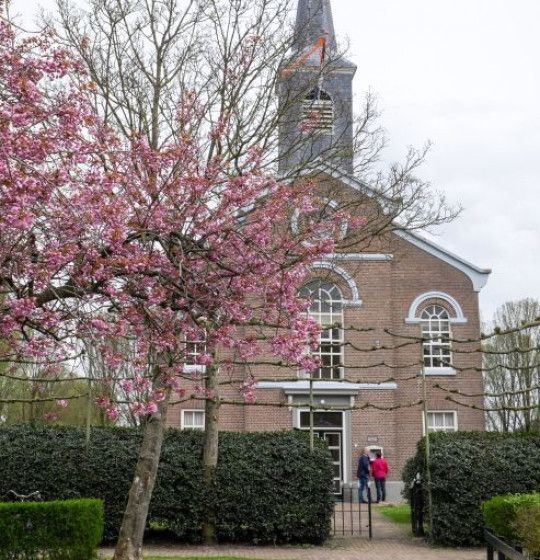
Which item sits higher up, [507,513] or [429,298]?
[429,298]

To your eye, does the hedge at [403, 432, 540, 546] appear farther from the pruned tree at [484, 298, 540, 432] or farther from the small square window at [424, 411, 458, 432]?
the pruned tree at [484, 298, 540, 432]

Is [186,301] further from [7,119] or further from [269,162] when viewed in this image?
[269,162]

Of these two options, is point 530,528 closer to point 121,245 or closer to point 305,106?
point 121,245

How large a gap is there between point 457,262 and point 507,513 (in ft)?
57.3

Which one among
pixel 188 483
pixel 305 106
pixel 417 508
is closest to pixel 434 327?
pixel 417 508

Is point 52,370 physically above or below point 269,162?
below

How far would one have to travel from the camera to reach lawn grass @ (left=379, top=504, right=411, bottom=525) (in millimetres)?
19031

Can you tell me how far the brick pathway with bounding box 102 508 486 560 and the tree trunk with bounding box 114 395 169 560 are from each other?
4.85ft

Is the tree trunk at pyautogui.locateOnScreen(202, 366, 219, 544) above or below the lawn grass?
above

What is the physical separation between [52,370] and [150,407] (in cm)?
153

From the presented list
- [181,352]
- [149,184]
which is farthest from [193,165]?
[181,352]

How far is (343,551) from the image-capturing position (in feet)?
46.7

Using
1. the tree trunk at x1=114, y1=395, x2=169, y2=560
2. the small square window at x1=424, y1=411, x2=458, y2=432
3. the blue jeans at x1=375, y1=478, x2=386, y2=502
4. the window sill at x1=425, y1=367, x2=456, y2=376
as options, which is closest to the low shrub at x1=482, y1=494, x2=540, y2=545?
the tree trunk at x1=114, y1=395, x2=169, y2=560

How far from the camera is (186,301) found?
883 cm
